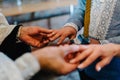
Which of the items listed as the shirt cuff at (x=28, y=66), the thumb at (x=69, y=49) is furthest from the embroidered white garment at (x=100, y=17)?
the shirt cuff at (x=28, y=66)

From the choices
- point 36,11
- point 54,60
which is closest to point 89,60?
point 54,60

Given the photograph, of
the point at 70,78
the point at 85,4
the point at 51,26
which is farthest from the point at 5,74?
the point at 51,26

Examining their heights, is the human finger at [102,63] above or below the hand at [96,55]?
below

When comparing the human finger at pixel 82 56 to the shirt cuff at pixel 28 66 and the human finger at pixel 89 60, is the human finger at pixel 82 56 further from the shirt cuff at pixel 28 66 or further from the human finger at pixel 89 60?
the shirt cuff at pixel 28 66

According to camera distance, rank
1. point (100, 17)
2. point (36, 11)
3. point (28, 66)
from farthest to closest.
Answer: point (36, 11), point (100, 17), point (28, 66)

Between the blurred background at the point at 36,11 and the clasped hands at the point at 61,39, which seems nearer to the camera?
the clasped hands at the point at 61,39

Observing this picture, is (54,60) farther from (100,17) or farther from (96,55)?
(100,17)

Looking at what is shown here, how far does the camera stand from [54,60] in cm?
55

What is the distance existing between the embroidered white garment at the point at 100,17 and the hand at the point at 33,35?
0.21m

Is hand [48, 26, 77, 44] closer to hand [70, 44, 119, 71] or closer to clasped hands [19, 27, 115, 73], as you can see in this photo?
clasped hands [19, 27, 115, 73]

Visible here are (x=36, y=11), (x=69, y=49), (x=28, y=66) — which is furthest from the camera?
(x=36, y=11)

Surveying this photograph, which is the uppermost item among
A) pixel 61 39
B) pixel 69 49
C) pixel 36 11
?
pixel 69 49

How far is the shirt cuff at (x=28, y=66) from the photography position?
489 mm

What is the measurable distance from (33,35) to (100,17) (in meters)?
0.30
